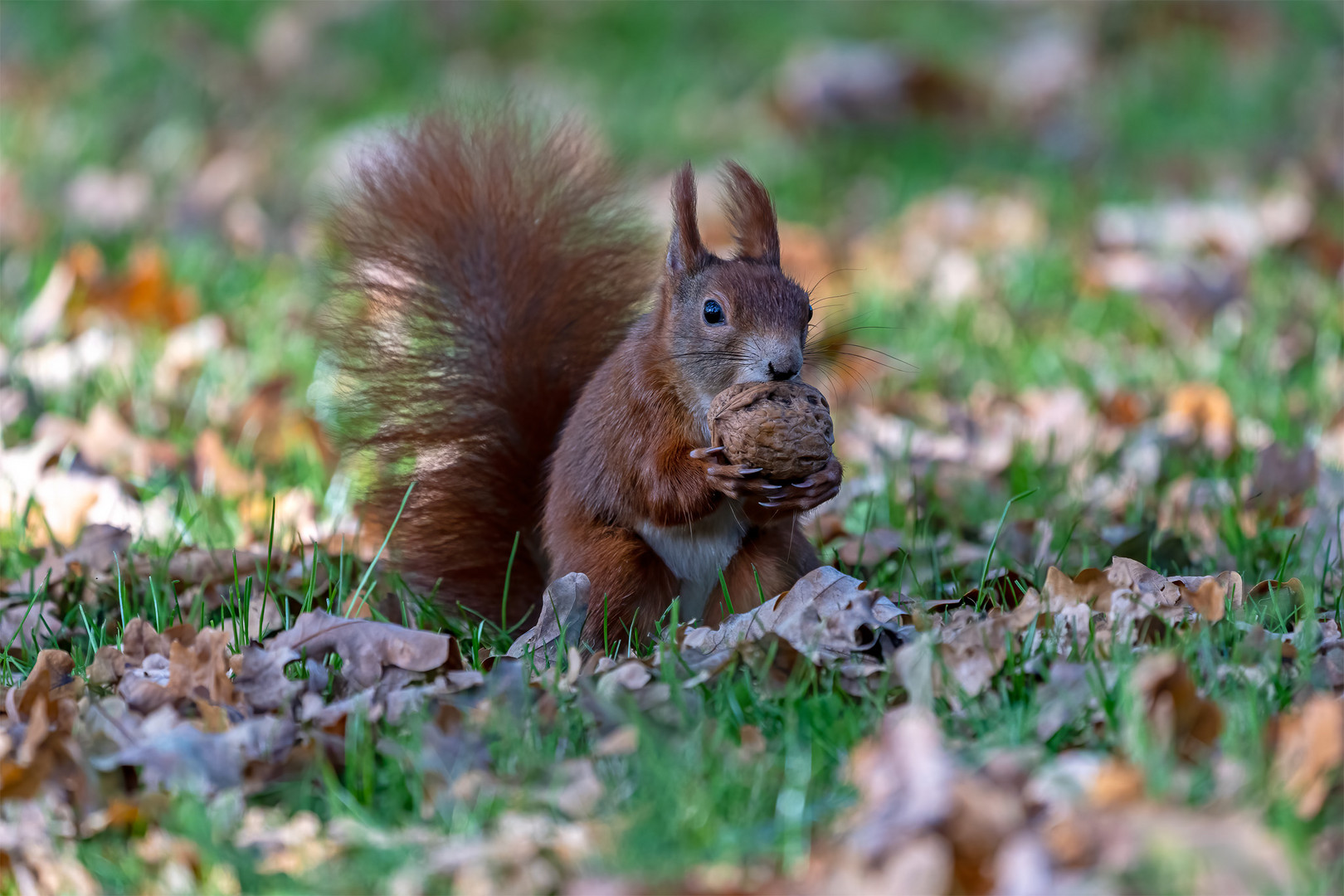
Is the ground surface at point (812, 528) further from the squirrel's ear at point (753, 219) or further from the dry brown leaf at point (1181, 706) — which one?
the squirrel's ear at point (753, 219)

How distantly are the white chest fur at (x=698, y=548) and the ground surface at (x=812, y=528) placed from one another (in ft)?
0.39

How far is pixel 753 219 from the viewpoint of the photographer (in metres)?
2.26

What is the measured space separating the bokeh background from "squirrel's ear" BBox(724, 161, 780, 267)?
235 millimetres

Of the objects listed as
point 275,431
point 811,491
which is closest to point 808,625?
point 811,491

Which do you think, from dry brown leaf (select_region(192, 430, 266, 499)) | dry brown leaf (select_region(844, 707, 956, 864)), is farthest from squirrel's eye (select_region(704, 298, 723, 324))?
dry brown leaf (select_region(192, 430, 266, 499))

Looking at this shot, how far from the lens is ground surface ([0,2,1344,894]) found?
4.47ft

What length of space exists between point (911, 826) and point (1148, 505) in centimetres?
155

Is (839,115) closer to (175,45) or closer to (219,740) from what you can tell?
(175,45)

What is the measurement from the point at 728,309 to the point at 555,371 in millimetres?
433

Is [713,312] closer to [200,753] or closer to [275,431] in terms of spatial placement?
[200,753]

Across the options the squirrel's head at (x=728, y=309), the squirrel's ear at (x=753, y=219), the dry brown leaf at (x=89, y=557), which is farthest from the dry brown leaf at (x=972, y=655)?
the dry brown leaf at (x=89, y=557)

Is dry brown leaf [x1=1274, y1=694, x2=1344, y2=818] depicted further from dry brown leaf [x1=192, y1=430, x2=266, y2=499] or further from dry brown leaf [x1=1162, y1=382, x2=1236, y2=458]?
dry brown leaf [x1=192, y1=430, x2=266, y2=499]

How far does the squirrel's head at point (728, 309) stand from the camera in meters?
2.10

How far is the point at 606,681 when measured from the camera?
1.73m
